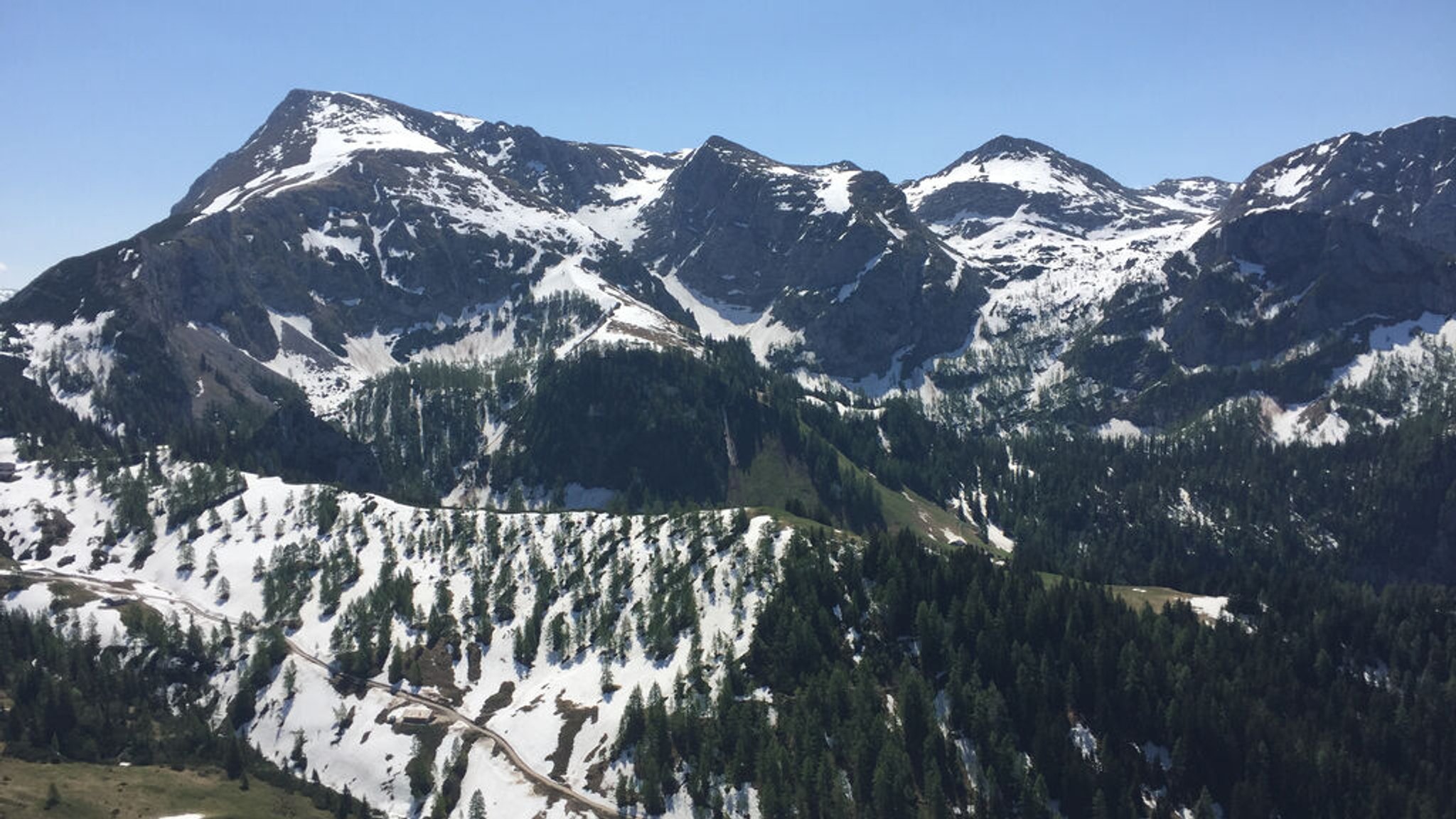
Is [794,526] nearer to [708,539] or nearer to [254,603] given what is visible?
[708,539]

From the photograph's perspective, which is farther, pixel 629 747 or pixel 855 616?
pixel 855 616

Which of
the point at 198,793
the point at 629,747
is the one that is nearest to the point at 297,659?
the point at 198,793

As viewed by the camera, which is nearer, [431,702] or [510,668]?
[431,702]

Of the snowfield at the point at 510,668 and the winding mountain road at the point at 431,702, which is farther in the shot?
the snowfield at the point at 510,668

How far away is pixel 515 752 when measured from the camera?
15112cm

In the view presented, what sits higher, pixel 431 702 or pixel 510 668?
pixel 510 668

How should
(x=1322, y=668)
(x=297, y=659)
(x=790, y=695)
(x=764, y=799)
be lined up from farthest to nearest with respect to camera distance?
1. (x=297, y=659)
2. (x=1322, y=668)
3. (x=790, y=695)
4. (x=764, y=799)

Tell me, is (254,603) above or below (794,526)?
below

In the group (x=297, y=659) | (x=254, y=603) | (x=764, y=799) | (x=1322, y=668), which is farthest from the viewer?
A: (x=254, y=603)

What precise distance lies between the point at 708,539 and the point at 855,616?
35891 mm

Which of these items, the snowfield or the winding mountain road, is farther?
the snowfield

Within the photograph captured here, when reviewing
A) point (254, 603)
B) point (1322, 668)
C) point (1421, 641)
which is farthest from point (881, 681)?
point (254, 603)

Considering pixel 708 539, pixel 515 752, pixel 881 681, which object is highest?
pixel 708 539

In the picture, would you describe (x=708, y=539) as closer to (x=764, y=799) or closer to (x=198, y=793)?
(x=764, y=799)
